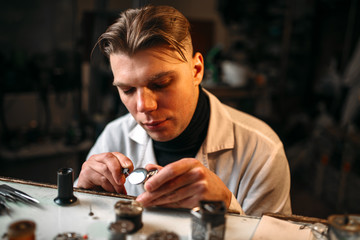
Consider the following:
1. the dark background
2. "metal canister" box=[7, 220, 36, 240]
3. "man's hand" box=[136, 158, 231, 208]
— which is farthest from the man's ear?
the dark background

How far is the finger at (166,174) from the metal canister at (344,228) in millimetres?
438

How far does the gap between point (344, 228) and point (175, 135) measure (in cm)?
77

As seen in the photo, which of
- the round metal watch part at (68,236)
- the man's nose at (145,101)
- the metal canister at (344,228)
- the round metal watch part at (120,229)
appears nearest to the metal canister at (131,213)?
the round metal watch part at (120,229)

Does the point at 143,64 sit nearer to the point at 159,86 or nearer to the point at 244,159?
the point at 159,86

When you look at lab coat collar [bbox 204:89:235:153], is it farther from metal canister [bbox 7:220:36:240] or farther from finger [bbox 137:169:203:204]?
metal canister [bbox 7:220:36:240]

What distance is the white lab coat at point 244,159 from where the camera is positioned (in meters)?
1.41

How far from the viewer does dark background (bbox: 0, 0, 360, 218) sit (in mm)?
3422

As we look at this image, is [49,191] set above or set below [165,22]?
below

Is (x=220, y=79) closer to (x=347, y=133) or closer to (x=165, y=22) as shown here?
(x=347, y=133)

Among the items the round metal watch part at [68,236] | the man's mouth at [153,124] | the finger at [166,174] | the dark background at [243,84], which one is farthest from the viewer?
the dark background at [243,84]

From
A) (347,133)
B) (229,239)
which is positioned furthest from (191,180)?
(347,133)

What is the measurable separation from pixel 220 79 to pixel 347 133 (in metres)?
1.53

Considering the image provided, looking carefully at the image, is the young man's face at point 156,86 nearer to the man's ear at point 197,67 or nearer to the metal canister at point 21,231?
the man's ear at point 197,67

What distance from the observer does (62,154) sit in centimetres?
392
